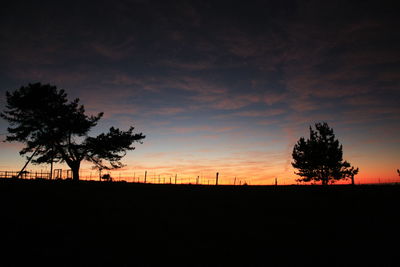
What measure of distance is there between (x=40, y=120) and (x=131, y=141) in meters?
12.4

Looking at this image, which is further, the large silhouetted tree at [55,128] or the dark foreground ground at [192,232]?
the large silhouetted tree at [55,128]

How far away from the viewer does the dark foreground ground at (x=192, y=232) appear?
795 cm

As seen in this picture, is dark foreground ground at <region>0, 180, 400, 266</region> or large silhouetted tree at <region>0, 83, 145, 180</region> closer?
dark foreground ground at <region>0, 180, 400, 266</region>

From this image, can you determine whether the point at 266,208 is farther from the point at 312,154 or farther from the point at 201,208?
the point at 312,154

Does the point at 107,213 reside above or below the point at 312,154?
below

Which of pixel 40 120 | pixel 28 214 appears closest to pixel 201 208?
pixel 28 214

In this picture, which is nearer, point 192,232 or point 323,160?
point 192,232

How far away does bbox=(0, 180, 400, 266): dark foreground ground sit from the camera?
795 cm

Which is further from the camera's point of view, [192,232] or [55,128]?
[55,128]

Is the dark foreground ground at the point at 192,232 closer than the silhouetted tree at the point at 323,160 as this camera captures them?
Yes

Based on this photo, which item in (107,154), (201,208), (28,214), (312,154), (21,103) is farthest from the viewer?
(312,154)

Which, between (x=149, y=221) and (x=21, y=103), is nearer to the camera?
(x=149, y=221)

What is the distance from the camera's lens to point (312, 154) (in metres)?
44.7

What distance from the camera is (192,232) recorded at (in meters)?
10.4
